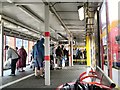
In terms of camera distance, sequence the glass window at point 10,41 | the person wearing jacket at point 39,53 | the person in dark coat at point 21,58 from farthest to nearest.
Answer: the glass window at point 10,41, the person in dark coat at point 21,58, the person wearing jacket at point 39,53

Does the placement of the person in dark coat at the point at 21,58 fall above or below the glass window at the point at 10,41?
below

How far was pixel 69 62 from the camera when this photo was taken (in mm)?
20328

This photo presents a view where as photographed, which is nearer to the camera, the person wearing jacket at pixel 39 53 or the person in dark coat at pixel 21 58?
the person wearing jacket at pixel 39 53

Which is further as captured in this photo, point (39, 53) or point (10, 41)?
point (10, 41)

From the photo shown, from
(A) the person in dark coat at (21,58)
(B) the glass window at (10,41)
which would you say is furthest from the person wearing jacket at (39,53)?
(B) the glass window at (10,41)

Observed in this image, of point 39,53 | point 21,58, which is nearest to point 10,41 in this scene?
point 21,58

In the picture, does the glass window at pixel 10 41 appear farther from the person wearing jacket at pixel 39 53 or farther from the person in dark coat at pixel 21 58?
the person wearing jacket at pixel 39 53

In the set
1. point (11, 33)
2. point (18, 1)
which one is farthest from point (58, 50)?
point (18, 1)

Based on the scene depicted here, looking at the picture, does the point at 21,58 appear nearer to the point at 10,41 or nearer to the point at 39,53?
the point at 39,53

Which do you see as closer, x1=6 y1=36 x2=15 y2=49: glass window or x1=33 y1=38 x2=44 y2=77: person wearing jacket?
x1=33 y1=38 x2=44 y2=77: person wearing jacket

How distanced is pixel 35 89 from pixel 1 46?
176 inches

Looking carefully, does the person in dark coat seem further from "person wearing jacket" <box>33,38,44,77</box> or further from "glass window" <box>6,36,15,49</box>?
"person wearing jacket" <box>33,38,44,77</box>

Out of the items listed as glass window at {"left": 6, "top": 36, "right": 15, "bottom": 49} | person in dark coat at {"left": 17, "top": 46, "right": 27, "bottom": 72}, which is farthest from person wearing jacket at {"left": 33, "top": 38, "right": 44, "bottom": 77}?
glass window at {"left": 6, "top": 36, "right": 15, "bottom": 49}

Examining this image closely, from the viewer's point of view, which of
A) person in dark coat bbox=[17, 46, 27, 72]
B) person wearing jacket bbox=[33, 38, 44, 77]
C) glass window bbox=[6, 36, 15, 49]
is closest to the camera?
person wearing jacket bbox=[33, 38, 44, 77]
